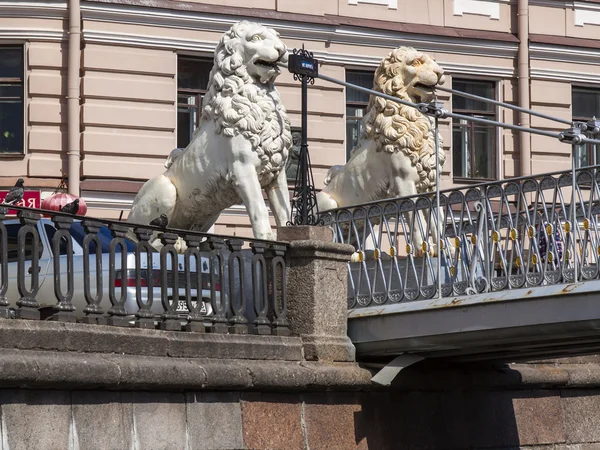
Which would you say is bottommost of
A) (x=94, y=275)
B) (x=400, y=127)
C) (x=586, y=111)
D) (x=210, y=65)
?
(x=94, y=275)

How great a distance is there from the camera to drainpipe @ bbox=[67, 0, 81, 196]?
19.6 metres

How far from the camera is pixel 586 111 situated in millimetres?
23344

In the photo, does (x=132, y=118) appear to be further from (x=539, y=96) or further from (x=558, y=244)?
(x=558, y=244)

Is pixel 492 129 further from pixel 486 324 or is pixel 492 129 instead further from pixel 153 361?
pixel 153 361

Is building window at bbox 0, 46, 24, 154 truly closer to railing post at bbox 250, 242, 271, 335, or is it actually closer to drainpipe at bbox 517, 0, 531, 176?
drainpipe at bbox 517, 0, 531, 176

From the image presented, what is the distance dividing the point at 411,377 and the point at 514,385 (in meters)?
1.60

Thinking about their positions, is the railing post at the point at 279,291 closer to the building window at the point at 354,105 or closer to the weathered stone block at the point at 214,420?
the weathered stone block at the point at 214,420

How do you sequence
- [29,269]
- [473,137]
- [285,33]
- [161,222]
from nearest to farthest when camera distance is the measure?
[29,269] → [161,222] → [285,33] → [473,137]

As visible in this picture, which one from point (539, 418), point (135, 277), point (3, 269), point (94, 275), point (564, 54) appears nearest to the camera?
point (3, 269)

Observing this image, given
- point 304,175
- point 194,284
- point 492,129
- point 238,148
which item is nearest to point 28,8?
point 238,148

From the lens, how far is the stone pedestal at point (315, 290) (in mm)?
13242

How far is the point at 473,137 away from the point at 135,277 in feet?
36.8

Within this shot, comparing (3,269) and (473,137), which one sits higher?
(473,137)

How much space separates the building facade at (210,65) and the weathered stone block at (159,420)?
811 cm
